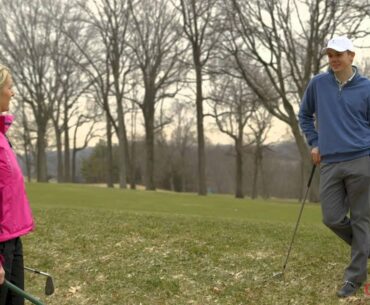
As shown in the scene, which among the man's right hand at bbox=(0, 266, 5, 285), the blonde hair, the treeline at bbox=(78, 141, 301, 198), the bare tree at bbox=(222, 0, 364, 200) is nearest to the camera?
the man's right hand at bbox=(0, 266, 5, 285)

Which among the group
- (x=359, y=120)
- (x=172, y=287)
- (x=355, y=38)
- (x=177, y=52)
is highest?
(x=177, y=52)

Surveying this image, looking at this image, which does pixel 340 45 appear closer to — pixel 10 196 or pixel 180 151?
pixel 10 196

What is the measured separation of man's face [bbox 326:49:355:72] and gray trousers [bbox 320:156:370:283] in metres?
0.88

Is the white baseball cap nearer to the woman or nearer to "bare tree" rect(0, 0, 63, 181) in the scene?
the woman

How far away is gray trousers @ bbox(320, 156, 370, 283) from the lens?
516cm

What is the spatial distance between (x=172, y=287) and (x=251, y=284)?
0.86 meters

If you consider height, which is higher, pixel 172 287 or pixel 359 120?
pixel 359 120

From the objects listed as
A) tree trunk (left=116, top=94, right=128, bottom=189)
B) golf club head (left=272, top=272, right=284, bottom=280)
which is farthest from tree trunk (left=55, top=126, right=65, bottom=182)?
golf club head (left=272, top=272, right=284, bottom=280)

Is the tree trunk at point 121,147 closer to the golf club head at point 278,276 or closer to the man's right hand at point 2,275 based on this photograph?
the golf club head at point 278,276

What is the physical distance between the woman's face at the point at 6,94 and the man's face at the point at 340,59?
116 inches

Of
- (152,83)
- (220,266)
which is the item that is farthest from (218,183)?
(220,266)

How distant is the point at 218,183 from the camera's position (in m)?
78.5

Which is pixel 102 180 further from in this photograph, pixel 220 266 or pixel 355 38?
pixel 220 266

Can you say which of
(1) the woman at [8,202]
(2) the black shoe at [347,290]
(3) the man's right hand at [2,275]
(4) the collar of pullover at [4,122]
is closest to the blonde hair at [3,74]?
(1) the woman at [8,202]
